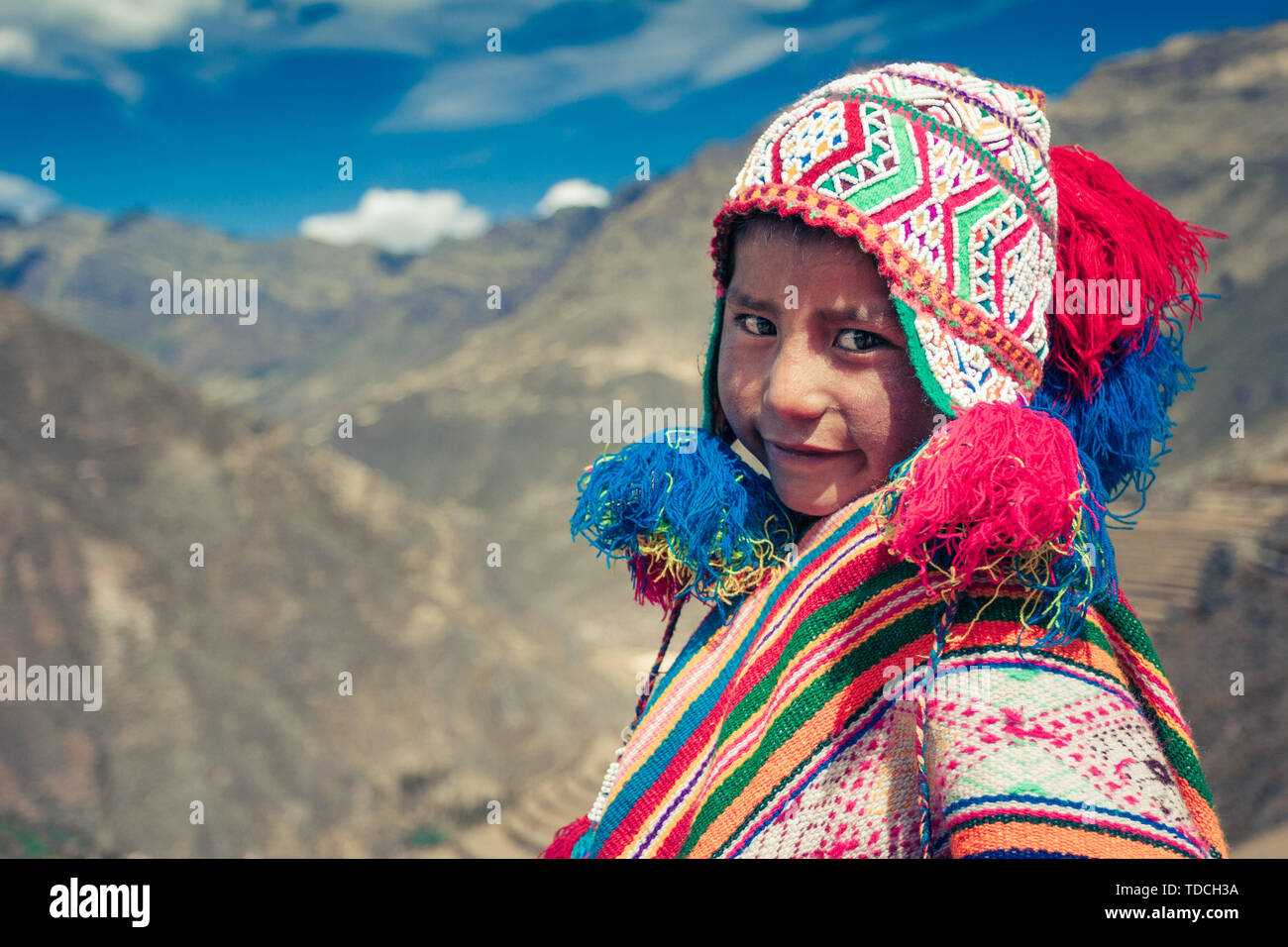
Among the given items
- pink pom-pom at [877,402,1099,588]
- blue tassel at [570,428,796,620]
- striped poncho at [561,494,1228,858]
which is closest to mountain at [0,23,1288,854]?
blue tassel at [570,428,796,620]

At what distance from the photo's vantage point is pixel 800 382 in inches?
48.1

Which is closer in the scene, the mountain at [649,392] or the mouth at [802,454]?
the mouth at [802,454]

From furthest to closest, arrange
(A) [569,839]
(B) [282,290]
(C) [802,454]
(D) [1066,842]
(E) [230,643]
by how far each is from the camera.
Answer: (B) [282,290] → (E) [230,643] → (A) [569,839] → (C) [802,454] → (D) [1066,842]

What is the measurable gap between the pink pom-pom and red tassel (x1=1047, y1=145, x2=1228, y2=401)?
1.12 feet

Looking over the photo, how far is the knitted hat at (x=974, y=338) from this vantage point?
0.98 m

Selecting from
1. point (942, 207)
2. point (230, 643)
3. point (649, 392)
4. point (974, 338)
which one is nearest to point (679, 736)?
point (974, 338)

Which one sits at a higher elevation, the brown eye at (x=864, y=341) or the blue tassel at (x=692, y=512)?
the brown eye at (x=864, y=341)

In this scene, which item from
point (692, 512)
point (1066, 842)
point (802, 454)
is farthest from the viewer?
point (692, 512)

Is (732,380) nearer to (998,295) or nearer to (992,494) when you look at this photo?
(998,295)

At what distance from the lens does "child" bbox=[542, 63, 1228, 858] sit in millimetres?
958

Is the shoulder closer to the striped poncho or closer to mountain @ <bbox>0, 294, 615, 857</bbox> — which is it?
the striped poncho

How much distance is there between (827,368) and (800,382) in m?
0.04

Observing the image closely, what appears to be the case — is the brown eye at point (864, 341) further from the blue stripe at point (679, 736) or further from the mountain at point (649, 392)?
the mountain at point (649, 392)

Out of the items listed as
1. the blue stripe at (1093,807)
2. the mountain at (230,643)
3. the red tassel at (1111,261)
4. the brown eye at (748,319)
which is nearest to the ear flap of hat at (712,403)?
the brown eye at (748,319)
